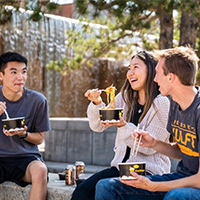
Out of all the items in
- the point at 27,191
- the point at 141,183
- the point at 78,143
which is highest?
the point at 141,183

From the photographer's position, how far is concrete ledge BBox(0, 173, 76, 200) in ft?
12.2

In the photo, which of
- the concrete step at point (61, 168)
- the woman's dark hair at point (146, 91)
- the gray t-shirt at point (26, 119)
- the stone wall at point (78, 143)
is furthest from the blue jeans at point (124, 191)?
the stone wall at point (78, 143)

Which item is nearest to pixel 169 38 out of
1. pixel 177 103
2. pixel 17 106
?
pixel 17 106

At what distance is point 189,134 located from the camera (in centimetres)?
272

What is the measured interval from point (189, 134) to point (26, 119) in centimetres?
167

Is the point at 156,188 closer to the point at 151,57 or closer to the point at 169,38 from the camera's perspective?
the point at 151,57

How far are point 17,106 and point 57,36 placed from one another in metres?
12.0

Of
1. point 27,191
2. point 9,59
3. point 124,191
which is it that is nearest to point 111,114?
point 124,191

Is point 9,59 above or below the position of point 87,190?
above

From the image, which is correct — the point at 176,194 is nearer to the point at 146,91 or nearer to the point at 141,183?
the point at 141,183

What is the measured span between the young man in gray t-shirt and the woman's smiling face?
3.09 ft

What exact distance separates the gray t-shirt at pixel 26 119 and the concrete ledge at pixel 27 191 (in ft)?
0.92

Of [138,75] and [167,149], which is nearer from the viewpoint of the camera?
→ [167,149]

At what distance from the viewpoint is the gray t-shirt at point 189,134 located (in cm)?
268
